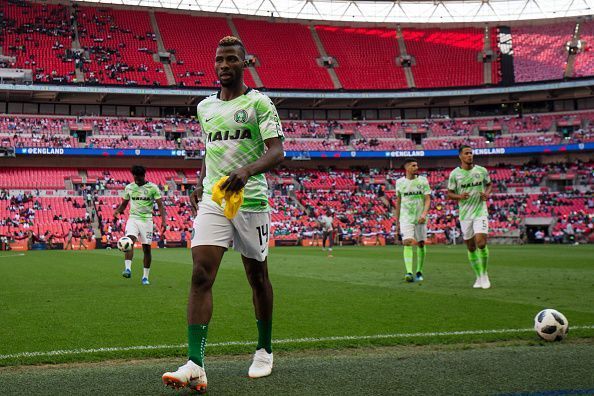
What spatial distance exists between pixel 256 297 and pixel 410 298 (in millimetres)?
5468

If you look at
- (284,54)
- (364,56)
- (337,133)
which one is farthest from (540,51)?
(284,54)

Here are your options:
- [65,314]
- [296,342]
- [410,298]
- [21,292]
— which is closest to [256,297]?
[296,342]

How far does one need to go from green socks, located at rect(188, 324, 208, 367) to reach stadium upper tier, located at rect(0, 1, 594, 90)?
52727 mm

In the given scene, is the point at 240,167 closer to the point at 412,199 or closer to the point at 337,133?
the point at 412,199

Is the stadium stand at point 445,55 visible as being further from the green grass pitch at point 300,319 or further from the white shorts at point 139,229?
the white shorts at point 139,229

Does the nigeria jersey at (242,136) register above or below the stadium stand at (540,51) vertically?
below

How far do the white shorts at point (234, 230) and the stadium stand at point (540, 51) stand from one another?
58.9 metres

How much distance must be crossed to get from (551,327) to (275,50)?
195ft

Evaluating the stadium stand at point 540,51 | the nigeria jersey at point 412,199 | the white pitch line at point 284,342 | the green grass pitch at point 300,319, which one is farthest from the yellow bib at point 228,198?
the stadium stand at point 540,51

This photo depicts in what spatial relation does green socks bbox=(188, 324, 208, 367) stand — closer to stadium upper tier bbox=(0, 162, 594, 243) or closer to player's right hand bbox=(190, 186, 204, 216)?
player's right hand bbox=(190, 186, 204, 216)

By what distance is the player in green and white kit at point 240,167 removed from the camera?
4.43 m

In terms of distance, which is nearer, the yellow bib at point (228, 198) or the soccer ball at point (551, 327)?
the yellow bib at point (228, 198)

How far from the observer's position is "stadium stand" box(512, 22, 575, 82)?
2290 inches

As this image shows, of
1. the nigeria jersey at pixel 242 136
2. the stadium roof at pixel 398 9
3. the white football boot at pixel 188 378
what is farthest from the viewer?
the stadium roof at pixel 398 9
